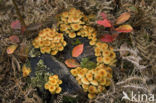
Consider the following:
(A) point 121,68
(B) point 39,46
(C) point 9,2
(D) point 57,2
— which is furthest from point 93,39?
(C) point 9,2

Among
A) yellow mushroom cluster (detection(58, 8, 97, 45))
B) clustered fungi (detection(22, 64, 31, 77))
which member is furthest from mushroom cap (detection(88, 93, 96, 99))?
clustered fungi (detection(22, 64, 31, 77))

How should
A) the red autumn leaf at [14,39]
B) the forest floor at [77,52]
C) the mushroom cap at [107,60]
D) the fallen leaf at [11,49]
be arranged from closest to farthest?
1. the forest floor at [77,52]
2. the mushroom cap at [107,60]
3. the fallen leaf at [11,49]
4. the red autumn leaf at [14,39]

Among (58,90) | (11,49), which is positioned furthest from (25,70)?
(58,90)

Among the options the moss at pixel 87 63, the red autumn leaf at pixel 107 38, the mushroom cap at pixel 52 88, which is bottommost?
the mushroom cap at pixel 52 88

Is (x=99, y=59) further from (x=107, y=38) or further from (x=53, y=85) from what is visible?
(x=53, y=85)

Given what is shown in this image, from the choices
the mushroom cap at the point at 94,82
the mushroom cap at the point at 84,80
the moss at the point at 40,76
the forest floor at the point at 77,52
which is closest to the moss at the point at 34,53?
the forest floor at the point at 77,52

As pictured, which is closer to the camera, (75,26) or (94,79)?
(94,79)

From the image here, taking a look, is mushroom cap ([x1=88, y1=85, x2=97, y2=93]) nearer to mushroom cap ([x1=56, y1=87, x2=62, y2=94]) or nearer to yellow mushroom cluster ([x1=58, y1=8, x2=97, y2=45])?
mushroom cap ([x1=56, y1=87, x2=62, y2=94])

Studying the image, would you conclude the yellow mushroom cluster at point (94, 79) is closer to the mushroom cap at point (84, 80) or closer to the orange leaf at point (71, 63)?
the mushroom cap at point (84, 80)
